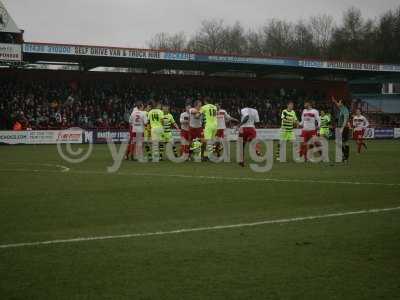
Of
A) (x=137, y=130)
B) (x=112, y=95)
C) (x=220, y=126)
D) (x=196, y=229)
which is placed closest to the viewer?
(x=196, y=229)

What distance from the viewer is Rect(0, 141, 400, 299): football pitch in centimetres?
627

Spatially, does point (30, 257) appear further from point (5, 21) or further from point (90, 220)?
point (5, 21)

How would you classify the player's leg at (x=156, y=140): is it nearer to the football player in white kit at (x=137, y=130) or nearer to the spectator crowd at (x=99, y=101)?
the football player in white kit at (x=137, y=130)

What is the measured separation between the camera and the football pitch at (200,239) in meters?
6.27

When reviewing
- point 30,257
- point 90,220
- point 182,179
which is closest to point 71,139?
point 182,179

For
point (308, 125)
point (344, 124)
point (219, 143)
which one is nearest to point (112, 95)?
point (219, 143)

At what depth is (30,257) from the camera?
746 centimetres

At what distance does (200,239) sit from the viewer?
27.9ft

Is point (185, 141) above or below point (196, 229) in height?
above

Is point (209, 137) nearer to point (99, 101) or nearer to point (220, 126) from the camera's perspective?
point (220, 126)

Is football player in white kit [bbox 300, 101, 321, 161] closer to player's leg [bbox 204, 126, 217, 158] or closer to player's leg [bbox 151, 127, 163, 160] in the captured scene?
player's leg [bbox 204, 126, 217, 158]

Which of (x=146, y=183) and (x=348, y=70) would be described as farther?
(x=348, y=70)

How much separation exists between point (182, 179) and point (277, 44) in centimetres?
9003

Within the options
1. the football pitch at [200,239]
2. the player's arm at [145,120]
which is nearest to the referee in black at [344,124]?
the player's arm at [145,120]
